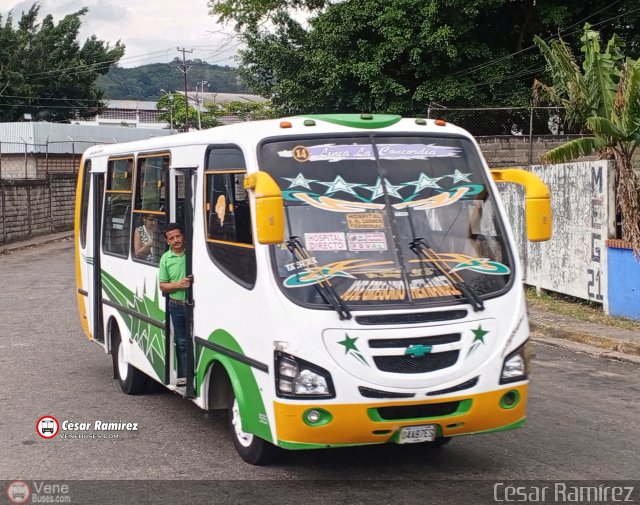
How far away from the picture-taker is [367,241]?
6.64 metres

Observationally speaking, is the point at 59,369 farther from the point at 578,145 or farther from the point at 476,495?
the point at 578,145

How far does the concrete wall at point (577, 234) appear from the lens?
14641 millimetres

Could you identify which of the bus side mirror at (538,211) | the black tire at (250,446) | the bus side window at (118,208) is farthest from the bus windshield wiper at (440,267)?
the bus side window at (118,208)

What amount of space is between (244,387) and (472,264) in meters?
1.81

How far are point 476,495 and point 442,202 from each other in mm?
2034

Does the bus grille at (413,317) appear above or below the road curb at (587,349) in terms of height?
above

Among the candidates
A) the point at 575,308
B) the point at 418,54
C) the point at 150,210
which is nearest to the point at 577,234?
the point at 575,308

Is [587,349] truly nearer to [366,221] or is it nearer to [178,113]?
[366,221]

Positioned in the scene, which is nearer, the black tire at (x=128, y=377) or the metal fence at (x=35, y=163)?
the black tire at (x=128, y=377)

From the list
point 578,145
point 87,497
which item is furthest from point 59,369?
point 578,145

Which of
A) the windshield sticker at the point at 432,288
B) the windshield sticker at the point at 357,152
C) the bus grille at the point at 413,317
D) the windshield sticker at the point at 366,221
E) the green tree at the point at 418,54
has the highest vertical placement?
the green tree at the point at 418,54

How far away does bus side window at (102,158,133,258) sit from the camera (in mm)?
9789

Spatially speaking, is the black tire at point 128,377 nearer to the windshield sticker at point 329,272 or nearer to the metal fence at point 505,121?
the windshield sticker at point 329,272

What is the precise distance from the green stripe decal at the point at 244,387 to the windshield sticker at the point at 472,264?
140 cm
